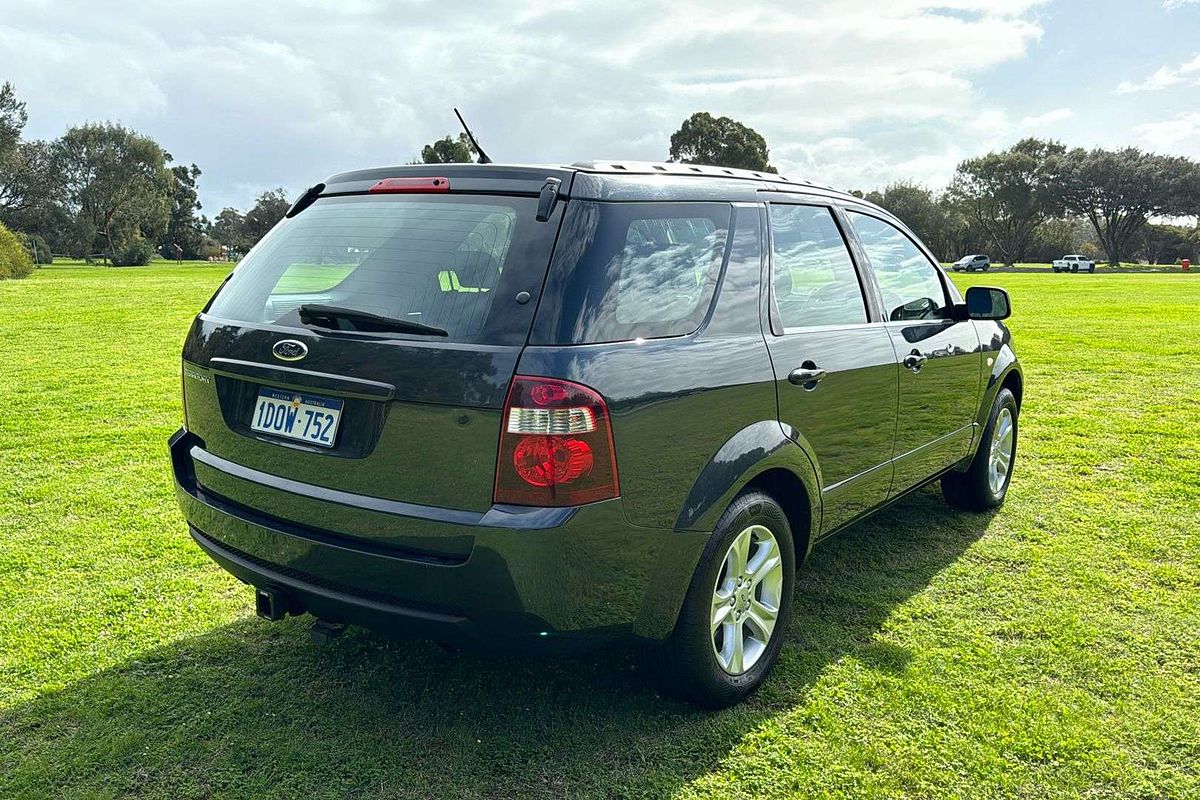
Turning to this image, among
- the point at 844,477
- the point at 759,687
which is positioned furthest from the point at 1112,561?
the point at 759,687

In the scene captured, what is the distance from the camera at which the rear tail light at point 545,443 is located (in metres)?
2.38

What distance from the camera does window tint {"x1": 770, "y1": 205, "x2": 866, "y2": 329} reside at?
3369 millimetres

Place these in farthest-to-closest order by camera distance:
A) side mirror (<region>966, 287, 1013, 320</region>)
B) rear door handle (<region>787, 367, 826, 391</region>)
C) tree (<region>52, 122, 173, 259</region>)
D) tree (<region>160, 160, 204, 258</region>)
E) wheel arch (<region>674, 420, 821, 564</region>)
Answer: tree (<region>160, 160, 204, 258</region>) < tree (<region>52, 122, 173, 259</region>) < side mirror (<region>966, 287, 1013, 320</region>) < rear door handle (<region>787, 367, 826, 391</region>) < wheel arch (<region>674, 420, 821, 564</region>)

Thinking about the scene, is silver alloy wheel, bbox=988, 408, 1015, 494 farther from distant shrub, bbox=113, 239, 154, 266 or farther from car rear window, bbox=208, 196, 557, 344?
distant shrub, bbox=113, 239, 154, 266

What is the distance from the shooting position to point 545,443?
7.84 ft

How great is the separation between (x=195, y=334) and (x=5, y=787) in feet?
5.00

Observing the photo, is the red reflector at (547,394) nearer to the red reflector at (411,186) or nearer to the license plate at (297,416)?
the license plate at (297,416)

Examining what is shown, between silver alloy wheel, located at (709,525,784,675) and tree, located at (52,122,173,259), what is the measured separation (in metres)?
70.0

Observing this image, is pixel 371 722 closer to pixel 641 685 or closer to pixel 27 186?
pixel 641 685

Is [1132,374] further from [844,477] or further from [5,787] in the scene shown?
[5,787]

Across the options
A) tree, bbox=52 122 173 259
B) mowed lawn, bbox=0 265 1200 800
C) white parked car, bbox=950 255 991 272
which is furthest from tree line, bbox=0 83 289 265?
mowed lawn, bbox=0 265 1200 800

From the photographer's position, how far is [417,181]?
2922 mm

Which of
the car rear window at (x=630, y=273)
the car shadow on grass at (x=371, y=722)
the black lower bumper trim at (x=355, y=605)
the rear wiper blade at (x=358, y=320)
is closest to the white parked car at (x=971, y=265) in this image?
the car rear window at (x=630, y=273)

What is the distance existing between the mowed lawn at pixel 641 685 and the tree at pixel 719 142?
7339 centimetres
